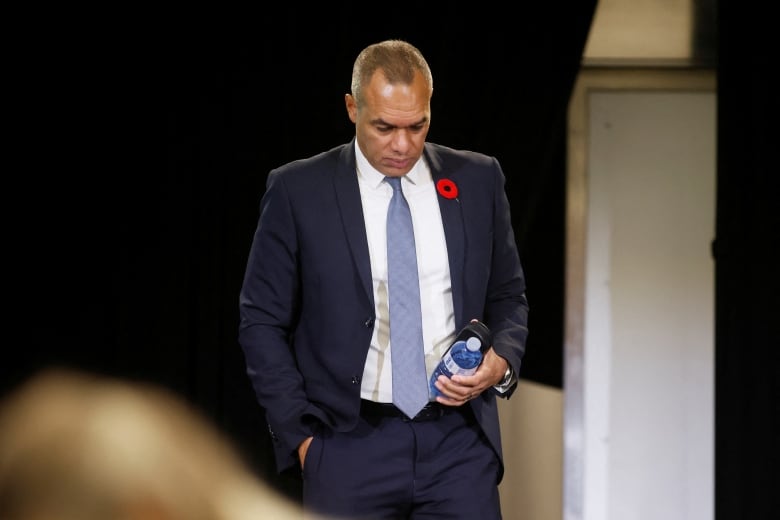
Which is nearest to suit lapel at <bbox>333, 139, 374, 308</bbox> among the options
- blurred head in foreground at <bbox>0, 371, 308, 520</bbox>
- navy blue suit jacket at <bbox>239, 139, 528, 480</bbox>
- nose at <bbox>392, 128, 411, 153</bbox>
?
navy blue suit jacket at <bbox>239, 139, 528, 480</bbox>

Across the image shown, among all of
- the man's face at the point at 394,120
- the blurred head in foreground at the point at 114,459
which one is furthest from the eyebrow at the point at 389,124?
the blurred head in foreground at the point at 114,459

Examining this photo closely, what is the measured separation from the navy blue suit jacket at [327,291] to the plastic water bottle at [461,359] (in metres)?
0.14

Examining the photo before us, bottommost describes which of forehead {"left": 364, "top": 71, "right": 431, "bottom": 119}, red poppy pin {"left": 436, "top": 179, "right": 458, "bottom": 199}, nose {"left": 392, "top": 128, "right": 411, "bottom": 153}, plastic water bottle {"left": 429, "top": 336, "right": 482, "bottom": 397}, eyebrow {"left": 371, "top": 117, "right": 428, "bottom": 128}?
plastic water bottle {"left": 429, "top": 336, "right": 482, "bottom": 397}

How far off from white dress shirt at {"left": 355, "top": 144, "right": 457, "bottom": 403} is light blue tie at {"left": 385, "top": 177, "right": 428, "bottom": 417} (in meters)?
0.02

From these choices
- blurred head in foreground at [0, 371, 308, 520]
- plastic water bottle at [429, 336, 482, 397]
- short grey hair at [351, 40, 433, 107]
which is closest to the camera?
plastic water bottle at [429, 336, 482, 397]

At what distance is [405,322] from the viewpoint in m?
2.43

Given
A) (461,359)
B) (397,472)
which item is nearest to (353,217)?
(461,359)

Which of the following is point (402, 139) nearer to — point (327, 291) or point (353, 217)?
point (353, 217)

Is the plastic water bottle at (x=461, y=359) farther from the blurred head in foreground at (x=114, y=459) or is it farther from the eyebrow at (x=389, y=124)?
the blurred head in foreground at (x=114, y=459)

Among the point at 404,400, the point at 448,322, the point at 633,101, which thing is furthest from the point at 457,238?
the point at 633,101

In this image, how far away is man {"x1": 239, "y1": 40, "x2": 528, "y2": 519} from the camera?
242cm

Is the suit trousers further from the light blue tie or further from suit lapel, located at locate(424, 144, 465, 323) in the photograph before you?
suit lapel, located at locate(424, 144, 465, 323)

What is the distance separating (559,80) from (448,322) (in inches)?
64.6

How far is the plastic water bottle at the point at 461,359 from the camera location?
7.61 feet
